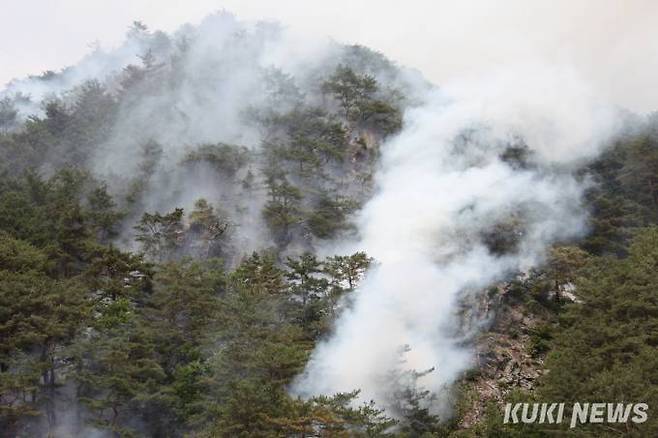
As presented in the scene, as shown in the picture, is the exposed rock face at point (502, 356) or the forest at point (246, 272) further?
the exposed rock face at point (502, 356)

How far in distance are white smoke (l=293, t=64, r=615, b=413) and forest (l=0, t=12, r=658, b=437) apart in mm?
603

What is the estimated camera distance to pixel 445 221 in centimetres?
2684

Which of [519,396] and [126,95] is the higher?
[126,95]

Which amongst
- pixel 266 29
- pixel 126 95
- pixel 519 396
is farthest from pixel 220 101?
pixel 519 396

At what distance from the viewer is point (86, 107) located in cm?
5009

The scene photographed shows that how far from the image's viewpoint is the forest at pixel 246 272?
18266mm

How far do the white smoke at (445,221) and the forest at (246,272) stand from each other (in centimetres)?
60

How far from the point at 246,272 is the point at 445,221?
30.9ft

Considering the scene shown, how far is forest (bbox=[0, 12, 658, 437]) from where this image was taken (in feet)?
59.9

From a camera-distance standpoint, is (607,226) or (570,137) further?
(570,137)

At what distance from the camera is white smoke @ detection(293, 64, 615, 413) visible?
69.1ft

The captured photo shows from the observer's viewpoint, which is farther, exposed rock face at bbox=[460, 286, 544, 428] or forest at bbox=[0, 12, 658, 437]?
exposed rock face at bbox=[460, 286, 544, 428]

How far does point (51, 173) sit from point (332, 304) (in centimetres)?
2804

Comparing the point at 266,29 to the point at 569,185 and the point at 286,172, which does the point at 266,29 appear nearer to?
the point at 286,172
